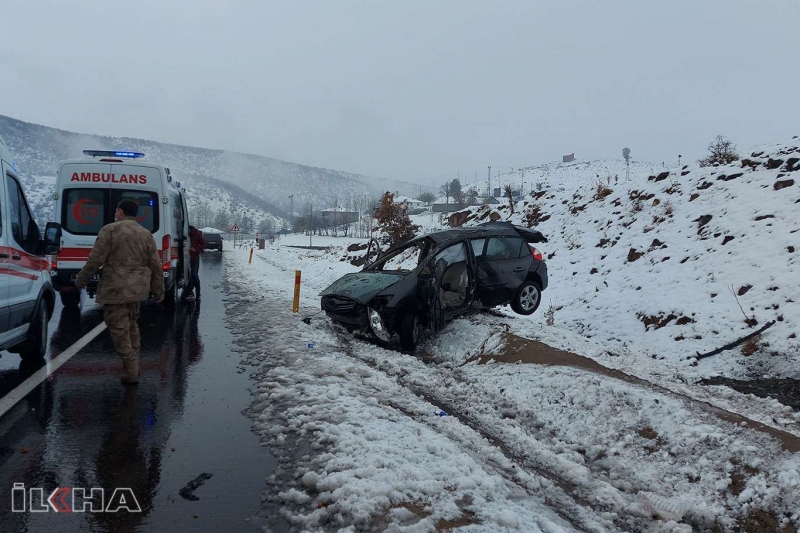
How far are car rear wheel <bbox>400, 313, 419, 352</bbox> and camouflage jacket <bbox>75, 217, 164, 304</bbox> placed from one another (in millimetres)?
3442

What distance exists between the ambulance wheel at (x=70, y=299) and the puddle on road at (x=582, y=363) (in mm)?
7793

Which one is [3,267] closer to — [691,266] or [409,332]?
[409,332]

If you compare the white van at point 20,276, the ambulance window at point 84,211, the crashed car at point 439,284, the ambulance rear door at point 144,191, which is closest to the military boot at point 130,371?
the white van at point 20,276

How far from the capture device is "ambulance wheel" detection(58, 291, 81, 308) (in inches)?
394

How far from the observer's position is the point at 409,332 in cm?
755

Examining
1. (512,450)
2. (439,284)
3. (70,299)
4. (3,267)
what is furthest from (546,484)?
(70,299)

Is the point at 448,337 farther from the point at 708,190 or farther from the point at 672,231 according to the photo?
the point at 708,190

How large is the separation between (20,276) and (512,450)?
5.22m

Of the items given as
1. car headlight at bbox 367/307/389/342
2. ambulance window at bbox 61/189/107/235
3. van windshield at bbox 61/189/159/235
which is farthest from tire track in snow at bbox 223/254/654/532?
ambulance window at bbox 61/189/107/235

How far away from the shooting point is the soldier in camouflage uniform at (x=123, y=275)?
536cm

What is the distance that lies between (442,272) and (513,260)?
2.05 meters

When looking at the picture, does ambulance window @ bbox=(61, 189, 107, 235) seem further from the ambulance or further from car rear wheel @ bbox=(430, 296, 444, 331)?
car rear wheel @ bbox=(430, 296, 444, 331)

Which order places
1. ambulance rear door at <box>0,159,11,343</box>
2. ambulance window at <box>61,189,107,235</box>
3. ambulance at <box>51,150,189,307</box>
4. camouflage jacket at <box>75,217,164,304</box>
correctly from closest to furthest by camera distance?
ambulance rear door at <box>0,159,11,343</box>, camouflage jacket at <box>75,217,164,304</box>, ambulance at <box>51,150,189,307</box>, ambulance window at <box>61,189,107,235</box>

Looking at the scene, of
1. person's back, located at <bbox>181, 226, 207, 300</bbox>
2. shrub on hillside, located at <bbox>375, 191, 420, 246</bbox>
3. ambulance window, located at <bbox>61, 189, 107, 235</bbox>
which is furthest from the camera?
shrub on hillside, located at <bbox>375, 191, 420, 246</bbox>
